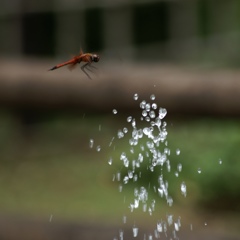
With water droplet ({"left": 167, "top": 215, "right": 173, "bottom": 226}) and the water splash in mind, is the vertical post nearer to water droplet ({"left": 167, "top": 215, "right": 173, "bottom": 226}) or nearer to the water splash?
the water splash

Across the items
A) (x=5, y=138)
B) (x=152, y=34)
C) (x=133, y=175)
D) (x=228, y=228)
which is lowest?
(x=228, y=228)

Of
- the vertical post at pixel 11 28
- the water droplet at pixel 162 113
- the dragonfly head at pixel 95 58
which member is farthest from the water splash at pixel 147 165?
the vertical post at pixel 11 28

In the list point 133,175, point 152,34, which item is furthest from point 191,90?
point 152,34

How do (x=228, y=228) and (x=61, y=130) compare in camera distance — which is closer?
(x=228, y=228)

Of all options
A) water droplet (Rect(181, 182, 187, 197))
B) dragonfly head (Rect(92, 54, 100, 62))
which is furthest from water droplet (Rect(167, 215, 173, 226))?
dragonfly head (Rect(92, 54, 100, 62))

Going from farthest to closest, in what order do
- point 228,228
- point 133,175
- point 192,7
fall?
point 192,7 < point 133,175 < point 228,228

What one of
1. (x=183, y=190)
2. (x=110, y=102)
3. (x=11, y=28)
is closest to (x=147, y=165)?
(x=183, y=190)

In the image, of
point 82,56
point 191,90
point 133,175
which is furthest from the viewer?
point 133,175

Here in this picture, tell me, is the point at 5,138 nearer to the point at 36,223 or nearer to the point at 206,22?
the point at 206,22
